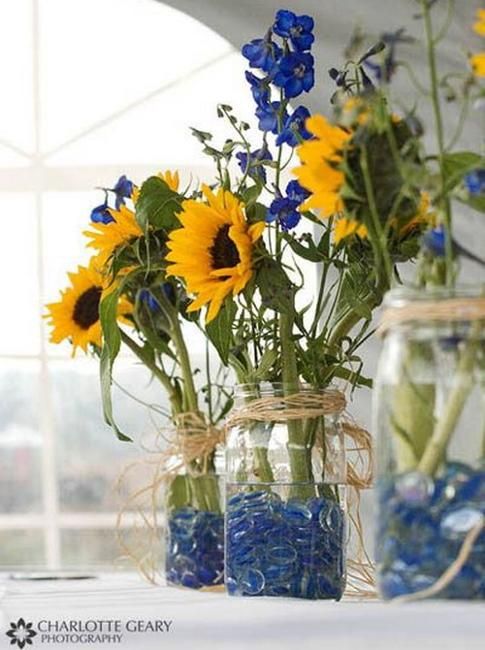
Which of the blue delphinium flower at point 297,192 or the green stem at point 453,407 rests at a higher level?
the blue delphinium flower at point 297,192

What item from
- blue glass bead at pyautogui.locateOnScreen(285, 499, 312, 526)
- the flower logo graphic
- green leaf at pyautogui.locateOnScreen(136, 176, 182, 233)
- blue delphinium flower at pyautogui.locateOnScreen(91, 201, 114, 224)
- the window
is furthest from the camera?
the window

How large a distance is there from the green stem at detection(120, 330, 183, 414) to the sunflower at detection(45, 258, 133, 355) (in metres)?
0.03

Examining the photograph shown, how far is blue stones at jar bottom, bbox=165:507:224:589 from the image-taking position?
1.32 m

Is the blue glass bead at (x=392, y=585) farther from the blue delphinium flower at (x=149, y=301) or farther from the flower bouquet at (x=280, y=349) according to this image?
the blue delphinium flower at (x=149, y=301)

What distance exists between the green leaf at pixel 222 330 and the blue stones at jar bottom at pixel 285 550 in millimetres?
130

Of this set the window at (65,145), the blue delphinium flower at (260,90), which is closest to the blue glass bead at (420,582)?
the blue delphinium flower at (260,90)

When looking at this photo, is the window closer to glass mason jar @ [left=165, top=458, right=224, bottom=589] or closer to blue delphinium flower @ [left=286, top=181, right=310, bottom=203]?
glass mason jar @ [left=165, top=458, right=224, bottom=589]

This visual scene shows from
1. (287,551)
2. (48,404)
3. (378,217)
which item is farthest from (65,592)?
(48,404)

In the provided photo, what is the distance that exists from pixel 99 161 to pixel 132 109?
0.11 m

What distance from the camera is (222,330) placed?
1129mm

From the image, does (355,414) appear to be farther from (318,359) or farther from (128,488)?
(318,359)

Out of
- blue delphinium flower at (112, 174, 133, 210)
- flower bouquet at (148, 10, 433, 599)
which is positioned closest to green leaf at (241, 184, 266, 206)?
flower bouquet at (148, 10, 433, 599)

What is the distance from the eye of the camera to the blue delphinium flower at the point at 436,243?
81 centimetres

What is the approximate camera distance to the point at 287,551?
105 cm
